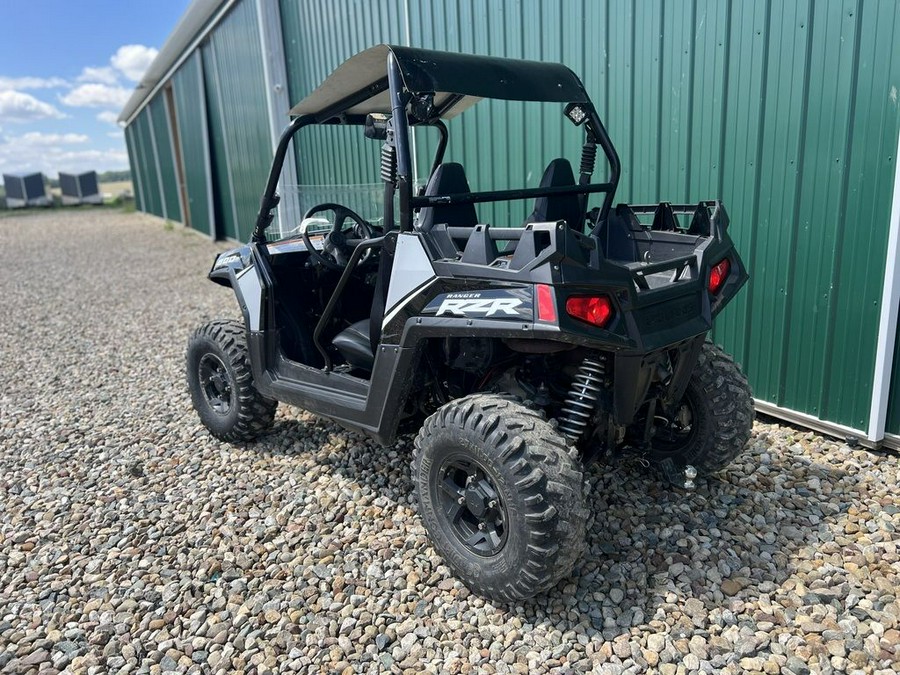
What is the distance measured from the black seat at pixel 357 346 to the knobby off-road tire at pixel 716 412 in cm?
147

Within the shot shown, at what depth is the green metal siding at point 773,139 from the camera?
3426 millimetres

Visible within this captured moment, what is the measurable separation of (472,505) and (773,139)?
2.64m

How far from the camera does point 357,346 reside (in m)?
3.35

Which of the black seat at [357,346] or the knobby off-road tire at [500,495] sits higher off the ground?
the black seat at [357,346]

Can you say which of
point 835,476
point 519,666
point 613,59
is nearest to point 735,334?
point 835,476

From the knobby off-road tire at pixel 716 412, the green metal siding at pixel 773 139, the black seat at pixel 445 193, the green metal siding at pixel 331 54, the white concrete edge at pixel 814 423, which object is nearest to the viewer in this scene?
the black seat at pixel 445 193

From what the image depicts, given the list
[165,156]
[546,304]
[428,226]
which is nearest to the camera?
[546,304]

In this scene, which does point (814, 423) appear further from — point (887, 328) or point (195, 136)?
point (195, 136)

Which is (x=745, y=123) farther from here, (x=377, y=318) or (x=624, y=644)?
(x=624, y=644)

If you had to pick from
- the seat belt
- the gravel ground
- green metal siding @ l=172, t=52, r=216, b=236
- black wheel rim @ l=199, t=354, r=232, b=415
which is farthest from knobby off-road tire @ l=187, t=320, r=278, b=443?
green metal siding @ l=172, t=52, r=216, b=236

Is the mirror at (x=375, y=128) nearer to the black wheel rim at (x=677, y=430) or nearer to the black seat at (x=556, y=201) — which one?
the black seat at (x=556, y=201)

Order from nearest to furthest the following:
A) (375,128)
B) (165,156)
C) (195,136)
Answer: (375,128), (195,136), (165,156)

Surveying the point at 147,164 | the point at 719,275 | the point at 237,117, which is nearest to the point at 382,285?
the point at 719,275

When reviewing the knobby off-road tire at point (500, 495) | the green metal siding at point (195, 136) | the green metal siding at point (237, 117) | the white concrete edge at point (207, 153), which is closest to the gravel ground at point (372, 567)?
the knobby off-road tire at point (500, 495)
